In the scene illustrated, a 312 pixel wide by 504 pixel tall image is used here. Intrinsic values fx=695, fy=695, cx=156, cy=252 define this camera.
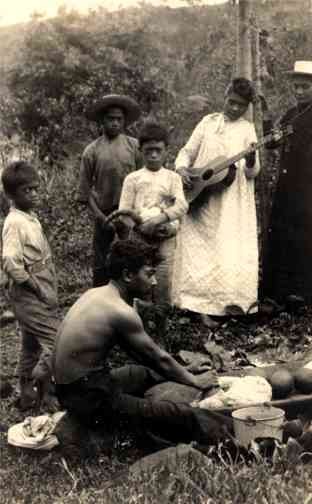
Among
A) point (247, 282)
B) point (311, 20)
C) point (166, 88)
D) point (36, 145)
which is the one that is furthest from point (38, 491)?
point (311, 20)

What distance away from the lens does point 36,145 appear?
32.2ft

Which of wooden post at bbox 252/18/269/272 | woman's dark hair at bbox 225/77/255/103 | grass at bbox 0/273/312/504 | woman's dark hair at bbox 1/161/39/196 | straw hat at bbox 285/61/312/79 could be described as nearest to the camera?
grass at bbox 0/273/312/504

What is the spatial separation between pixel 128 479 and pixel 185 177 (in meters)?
3.42

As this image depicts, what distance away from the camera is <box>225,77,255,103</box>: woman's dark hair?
5.93 m

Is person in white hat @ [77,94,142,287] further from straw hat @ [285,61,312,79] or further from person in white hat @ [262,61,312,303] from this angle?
straw hat @ [285,61,312,79]

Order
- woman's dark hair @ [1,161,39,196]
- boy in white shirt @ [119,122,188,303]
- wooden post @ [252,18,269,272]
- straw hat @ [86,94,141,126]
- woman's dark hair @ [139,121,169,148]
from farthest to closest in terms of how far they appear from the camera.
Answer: wooden post @ [252,18,269,272]
straw hat @ [86,94,141,126]
boy in white shirt @ [119,122,188,303]
woman's dark hair @ [139,121,169,148]
woman's dark hair @ [1,161,39,196]

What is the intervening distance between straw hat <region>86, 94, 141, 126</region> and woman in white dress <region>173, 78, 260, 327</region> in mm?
597

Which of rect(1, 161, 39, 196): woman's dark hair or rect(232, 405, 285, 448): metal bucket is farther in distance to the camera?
rect(1, 161, 39, 196): woman's dark hair

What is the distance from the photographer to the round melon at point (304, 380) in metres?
4.22

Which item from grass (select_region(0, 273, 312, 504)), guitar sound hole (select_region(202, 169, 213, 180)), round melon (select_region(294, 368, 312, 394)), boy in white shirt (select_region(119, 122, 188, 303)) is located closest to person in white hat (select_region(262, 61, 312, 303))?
guitar sound hole (select_region(202, 169, 213, 180))

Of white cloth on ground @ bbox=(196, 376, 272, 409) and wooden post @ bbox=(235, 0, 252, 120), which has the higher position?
wooden post @ bbox=(235, 0, 252, 120)

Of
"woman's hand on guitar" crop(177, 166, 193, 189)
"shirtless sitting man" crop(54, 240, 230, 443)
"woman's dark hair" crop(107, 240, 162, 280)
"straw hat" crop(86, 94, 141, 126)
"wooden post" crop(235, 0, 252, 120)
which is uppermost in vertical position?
"wooden post" crop(235, 0, 252, 120)

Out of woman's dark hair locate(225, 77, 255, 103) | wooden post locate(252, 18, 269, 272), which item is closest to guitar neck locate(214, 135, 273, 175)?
woman's dark hair locate(225, 77, 255, 103)

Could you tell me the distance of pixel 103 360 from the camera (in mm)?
3992
